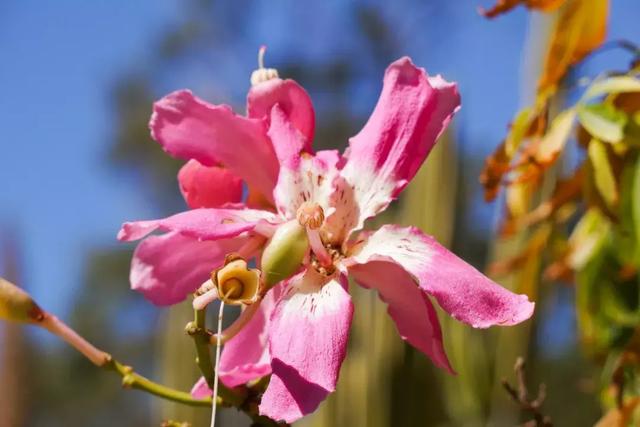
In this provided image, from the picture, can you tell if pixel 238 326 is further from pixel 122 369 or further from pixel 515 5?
pixel 515 5

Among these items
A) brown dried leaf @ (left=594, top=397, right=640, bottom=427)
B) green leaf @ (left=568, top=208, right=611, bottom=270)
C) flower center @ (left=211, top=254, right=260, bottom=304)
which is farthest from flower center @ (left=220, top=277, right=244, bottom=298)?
green leaf @ (left=568, top=208, right=611, bottom=270)

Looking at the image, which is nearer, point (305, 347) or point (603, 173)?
point (305, 347)

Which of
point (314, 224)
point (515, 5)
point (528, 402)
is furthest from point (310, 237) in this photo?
point (515, 5)

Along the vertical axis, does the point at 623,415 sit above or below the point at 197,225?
below

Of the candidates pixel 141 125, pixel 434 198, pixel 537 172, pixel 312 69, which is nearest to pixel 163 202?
pixel 141 125

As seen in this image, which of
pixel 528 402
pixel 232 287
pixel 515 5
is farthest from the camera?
pixel 515 5

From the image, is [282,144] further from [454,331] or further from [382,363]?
[382,363]
